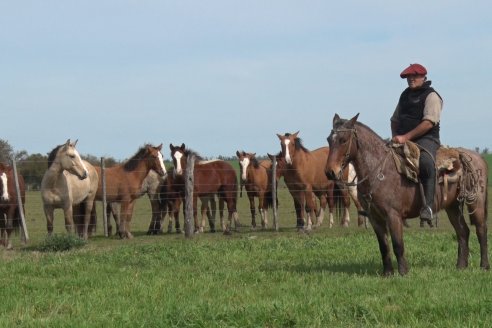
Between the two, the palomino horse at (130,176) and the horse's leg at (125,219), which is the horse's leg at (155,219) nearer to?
the palomino horse at (130,176)

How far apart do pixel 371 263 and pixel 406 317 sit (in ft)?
14.7

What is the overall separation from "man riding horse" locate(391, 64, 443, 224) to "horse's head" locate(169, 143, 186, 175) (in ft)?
34.8

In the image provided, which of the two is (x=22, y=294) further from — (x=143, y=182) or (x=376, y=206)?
(x=143, y=182)

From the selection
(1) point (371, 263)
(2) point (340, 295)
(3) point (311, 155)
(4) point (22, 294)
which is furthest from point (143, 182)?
(2) point (340, 295)

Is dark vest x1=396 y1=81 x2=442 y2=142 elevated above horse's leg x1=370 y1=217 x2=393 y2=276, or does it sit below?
above

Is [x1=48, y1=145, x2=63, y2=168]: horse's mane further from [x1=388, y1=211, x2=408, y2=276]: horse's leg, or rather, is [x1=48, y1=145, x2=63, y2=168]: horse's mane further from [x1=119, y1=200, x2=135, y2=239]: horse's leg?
[x1=388, y1=211, x2=408, y2=276]: horse's leg

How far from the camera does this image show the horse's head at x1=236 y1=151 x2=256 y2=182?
23.1 meters

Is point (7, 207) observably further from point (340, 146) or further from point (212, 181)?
point (340, 146)

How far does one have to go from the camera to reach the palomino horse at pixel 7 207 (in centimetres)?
1691

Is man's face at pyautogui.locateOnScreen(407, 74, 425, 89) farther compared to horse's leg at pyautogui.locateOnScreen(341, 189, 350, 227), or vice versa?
horse's leg at pyautogui.locateOnScreen(341, 189, 350, 227)

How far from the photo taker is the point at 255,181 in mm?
23422

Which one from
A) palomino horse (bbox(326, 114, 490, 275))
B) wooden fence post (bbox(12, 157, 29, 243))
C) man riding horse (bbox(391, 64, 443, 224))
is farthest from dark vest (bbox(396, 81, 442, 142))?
wooden fence post (bbox(12, 157, 29, 243))

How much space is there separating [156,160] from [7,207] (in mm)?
4237

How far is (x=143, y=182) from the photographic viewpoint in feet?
71.5
